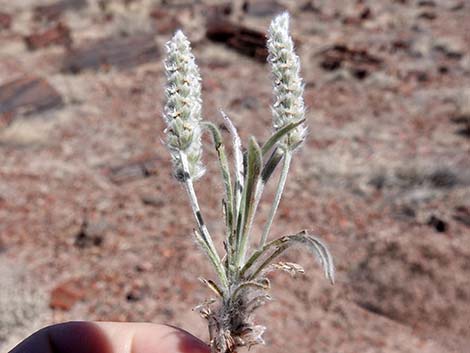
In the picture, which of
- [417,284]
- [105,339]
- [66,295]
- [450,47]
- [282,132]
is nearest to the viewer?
[282,132]

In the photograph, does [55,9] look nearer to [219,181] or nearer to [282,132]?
[219,181]

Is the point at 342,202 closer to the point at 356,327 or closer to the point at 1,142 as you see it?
the point at 356,327

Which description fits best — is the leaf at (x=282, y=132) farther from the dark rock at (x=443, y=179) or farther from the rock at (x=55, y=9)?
the rock at (x=55, y=9)

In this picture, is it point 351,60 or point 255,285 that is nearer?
point 255,285

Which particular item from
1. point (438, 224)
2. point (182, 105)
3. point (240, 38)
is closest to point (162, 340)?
point (182, 105)

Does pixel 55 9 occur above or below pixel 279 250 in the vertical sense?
below

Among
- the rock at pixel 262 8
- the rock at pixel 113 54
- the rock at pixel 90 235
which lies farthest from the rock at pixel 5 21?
the rock at pixel 90 235

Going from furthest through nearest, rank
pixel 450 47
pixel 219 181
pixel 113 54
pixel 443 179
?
pixel 450 47 < pixel 113 54 < pixel 219 181 < pixel 443 179

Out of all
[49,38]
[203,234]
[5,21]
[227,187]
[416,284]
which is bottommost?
[5,21]
